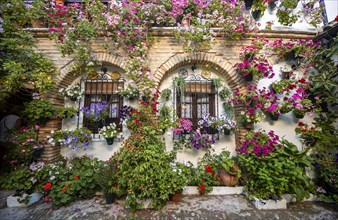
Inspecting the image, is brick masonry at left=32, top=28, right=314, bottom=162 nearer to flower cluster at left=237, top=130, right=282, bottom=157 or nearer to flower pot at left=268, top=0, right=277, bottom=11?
flower cluster at left=237, top=130, right=282, bottom=157

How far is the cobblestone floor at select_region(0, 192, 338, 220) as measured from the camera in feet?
7.84

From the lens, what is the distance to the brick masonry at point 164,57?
347cm

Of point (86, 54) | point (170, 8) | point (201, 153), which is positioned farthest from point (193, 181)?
point (170, 8)

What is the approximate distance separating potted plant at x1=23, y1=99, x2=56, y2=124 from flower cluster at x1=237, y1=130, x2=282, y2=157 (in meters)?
4.44

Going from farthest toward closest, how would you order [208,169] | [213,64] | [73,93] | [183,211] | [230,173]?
[213,64]
[73,93]
[208,169]
[230,173]
[183,211]

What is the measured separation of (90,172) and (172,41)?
3.58m

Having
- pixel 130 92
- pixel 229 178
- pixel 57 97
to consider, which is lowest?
pixel 229 178

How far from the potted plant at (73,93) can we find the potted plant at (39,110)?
1.37 ft

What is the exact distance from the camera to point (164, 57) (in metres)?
3.54

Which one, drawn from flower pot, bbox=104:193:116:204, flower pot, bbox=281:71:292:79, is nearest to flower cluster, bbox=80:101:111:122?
flower pot, bbox=104:193:116:204

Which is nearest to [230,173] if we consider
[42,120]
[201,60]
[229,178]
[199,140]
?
[229,178]

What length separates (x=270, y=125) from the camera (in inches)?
141

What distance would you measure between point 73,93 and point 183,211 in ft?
11.9

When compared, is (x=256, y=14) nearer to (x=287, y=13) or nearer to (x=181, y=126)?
(x=287, y=13)
